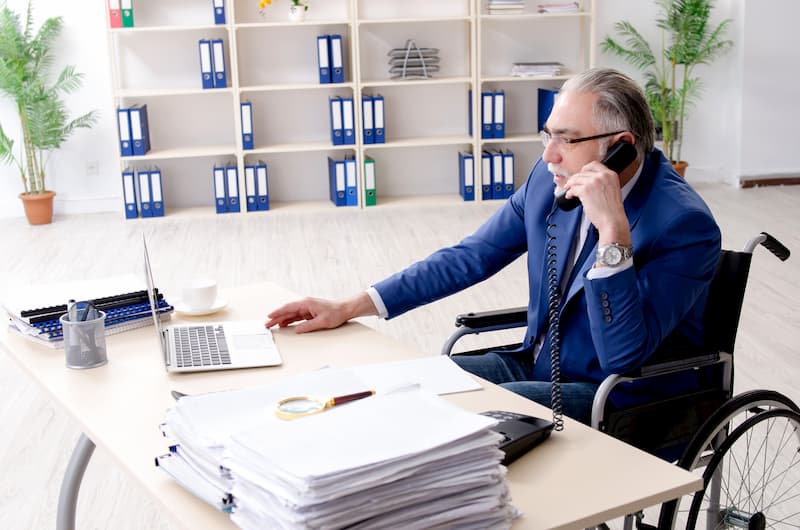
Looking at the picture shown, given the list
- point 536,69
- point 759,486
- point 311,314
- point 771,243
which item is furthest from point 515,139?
point 311,314

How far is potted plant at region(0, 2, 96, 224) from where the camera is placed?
6012 mm

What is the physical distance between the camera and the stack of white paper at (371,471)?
111 centimetres

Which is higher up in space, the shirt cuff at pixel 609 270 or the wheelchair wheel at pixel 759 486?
the shirt cuff at pixel 609 270

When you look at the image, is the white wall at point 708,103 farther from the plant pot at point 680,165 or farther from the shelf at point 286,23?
the shelf at point 286,23

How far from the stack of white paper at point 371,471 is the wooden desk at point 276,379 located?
4.5 inches

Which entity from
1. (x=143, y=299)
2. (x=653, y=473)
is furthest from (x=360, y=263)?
(x=653, y=473)

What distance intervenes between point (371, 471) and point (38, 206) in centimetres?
566

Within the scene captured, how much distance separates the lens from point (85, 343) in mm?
1903

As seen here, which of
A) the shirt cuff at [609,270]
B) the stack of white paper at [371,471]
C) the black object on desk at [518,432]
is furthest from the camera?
the shirt cuff at [609,270]

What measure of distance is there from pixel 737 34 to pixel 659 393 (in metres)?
5.32

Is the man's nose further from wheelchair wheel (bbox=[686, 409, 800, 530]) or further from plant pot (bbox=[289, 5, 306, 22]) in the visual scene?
plant pot (bbox=[289, 5, 306, 22])

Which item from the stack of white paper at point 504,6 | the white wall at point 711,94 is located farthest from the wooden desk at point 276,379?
the white wall at point 711,94

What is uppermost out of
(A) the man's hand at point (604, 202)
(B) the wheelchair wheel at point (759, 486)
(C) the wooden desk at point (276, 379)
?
(A) the man's hand at point (604, 202)

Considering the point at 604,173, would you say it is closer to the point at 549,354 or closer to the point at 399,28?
the point at 549,354
